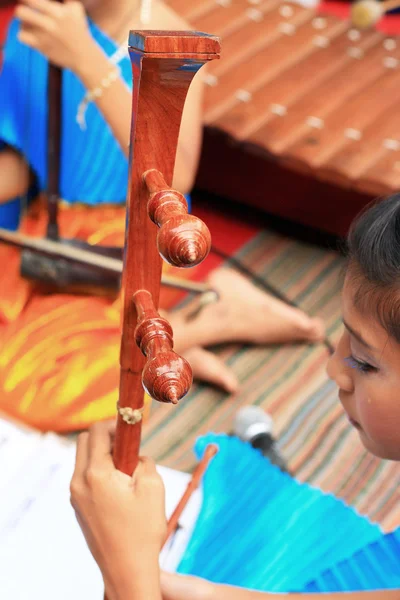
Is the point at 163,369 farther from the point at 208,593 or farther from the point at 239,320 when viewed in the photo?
the point at 239,320

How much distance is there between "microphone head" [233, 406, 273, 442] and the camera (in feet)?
4.17

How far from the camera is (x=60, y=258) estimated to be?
133 centimetres

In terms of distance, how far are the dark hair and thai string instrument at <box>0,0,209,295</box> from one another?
2.07 feet

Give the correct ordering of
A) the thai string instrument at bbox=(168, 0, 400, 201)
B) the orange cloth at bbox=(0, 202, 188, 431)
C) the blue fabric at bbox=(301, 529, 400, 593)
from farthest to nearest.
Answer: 1. the thai string instrument at bbox=(168, 0, 400, 201)
2. the orange cloth at bbox=(0, 202, 188, 431)
3. the blue fabric at bbox=(301, 529, 400, 593)

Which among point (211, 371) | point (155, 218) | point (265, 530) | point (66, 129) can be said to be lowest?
point (211, 371)

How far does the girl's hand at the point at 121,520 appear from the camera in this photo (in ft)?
2.16

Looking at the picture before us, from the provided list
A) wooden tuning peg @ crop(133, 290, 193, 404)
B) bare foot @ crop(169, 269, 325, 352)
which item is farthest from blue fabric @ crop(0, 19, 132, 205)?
wooden tuning peg @ crop(133, 290, 193, 404)

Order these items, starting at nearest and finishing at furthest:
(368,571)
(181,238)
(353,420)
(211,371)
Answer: (181,238)
(353,420)
(368,571)
(211,371)

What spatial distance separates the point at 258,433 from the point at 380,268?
63 centimetres

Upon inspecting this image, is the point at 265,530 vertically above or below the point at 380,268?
below

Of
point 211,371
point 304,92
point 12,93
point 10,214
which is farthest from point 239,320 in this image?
point 304,92

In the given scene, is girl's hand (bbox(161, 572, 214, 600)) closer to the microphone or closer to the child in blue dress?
the child in blue dress

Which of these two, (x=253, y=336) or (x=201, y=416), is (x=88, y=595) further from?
(x=253, y=336)

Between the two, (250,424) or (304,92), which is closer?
(250,424)
